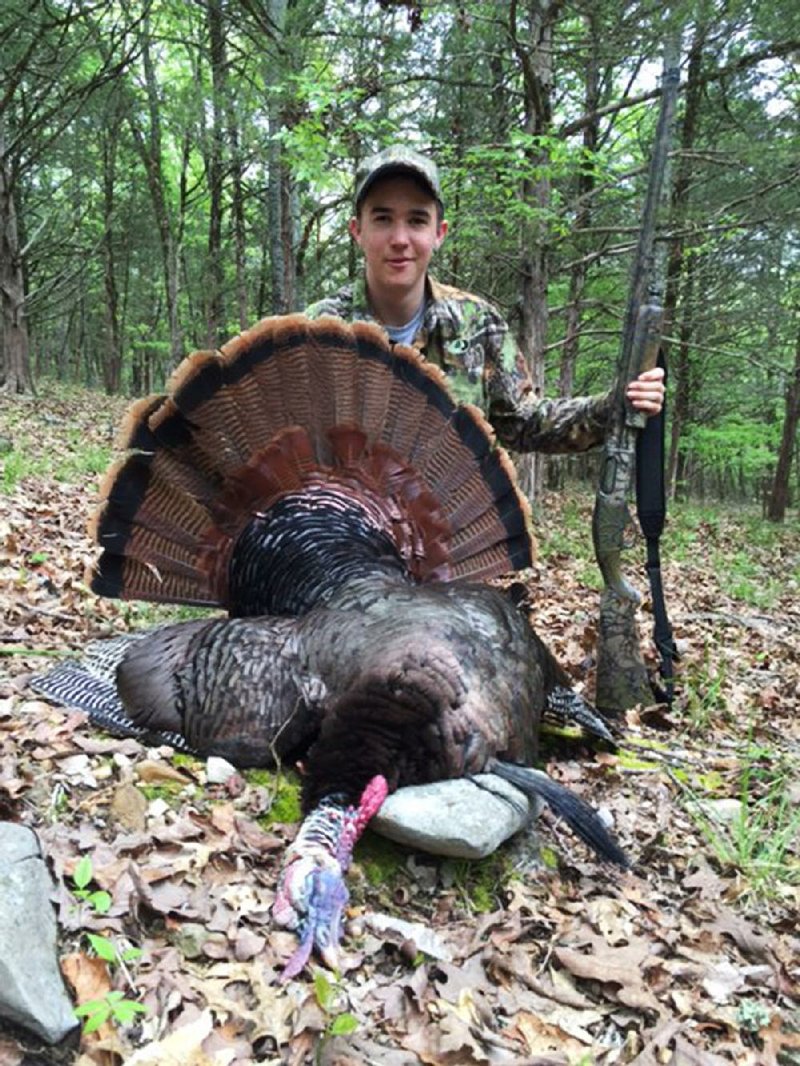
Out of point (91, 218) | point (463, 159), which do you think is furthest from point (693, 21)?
point (91, 218)

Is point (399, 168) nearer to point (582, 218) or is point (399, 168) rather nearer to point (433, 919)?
point (433, 919)

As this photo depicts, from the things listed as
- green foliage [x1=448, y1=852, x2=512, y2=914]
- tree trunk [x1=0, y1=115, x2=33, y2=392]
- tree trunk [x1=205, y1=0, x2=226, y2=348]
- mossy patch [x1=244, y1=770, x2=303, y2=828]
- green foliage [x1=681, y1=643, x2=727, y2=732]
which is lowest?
green foliage [x1=448, y1=852, x2=512, y2=914]

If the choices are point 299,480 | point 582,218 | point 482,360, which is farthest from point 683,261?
point 299,480

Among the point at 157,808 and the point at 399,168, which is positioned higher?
the point at 399,168

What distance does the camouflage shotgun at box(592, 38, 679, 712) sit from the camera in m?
3.58

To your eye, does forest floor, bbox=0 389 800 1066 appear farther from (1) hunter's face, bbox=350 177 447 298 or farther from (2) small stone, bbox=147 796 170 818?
(1) hunter's face, bbox=350 177 447 298

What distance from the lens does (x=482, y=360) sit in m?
4.52

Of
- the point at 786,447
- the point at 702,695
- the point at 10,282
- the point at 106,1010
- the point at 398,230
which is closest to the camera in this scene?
the point at 106,1010

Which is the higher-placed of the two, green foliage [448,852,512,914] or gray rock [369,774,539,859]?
gray rock [369,774,539,859]

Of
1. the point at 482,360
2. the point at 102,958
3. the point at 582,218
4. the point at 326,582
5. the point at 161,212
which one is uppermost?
the point at 161,212

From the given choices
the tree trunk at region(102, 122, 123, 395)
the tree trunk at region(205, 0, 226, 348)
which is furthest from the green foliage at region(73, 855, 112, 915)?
the tree trunk at region(102, 122, 123, 395)

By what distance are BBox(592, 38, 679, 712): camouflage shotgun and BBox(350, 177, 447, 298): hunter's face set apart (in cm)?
109

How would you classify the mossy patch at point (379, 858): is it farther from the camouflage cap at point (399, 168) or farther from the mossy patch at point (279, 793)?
the camouflage cap at point (399, 168)

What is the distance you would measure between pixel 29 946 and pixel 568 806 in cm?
152
